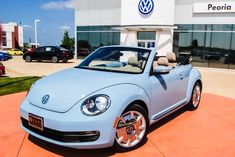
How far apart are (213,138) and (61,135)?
273cm

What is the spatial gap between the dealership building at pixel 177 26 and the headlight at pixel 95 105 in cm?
2040

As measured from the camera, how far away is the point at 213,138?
4551 mm

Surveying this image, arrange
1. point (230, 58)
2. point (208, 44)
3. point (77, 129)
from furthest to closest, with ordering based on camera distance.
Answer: point (208, 44), point (230, 58), point (77, 129)

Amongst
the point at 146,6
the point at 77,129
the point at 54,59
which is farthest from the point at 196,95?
the point at 54,59

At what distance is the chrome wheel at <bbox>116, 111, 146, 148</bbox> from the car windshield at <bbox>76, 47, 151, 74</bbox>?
0.82 meters

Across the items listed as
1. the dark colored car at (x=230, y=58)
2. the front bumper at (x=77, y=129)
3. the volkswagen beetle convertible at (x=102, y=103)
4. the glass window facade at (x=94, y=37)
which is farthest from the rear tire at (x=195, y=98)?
the glass window facade at (x=94, y=37)

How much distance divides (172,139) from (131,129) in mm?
967

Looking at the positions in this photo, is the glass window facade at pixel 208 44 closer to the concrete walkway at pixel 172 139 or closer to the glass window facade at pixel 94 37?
the glass window facade at pixel 94 37

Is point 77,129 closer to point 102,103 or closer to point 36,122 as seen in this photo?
point 102,103

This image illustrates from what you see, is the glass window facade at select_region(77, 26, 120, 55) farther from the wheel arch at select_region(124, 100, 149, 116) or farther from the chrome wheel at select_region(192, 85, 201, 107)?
the wheel arch at select_region(124, 100, 149, 116)

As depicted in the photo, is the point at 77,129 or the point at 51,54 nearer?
the point at 77,129

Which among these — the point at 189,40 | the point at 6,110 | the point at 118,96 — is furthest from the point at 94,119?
the point at 189,40

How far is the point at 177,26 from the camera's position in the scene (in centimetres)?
2298

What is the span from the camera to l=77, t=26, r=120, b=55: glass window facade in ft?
90.8
